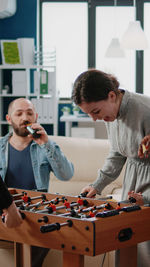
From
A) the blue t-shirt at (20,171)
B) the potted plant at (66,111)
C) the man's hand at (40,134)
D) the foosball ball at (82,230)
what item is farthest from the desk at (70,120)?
the foosball ball at (82,230)

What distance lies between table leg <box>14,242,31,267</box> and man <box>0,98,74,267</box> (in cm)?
62

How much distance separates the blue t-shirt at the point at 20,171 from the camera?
2.83 m

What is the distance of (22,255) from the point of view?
2.17 meters

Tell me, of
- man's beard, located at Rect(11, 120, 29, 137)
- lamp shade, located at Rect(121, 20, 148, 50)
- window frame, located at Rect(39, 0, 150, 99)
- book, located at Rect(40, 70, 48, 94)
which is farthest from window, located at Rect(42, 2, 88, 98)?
man's beard, located at Rect(11, 120, 29, 137)

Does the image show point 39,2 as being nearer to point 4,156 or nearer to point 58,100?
point 58,100

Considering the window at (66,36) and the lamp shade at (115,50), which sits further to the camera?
the window at (66,36)

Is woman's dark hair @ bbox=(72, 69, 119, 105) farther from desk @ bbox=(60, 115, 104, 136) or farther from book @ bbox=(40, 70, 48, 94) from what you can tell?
book @ bbox=(40, 70, 48, 94)

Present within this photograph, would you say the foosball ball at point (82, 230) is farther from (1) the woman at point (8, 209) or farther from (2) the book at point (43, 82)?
(2) the book at point (43, 82)

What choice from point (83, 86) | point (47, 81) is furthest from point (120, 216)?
point (47, 81)

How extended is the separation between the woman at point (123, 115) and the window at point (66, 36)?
4921 millimetres

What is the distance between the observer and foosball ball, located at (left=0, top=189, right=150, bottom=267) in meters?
1.77

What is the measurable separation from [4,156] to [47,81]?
12.3ft

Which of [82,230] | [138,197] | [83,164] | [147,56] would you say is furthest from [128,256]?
[147,56]

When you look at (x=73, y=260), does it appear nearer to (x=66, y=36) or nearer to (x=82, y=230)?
(x=82, y=230)
